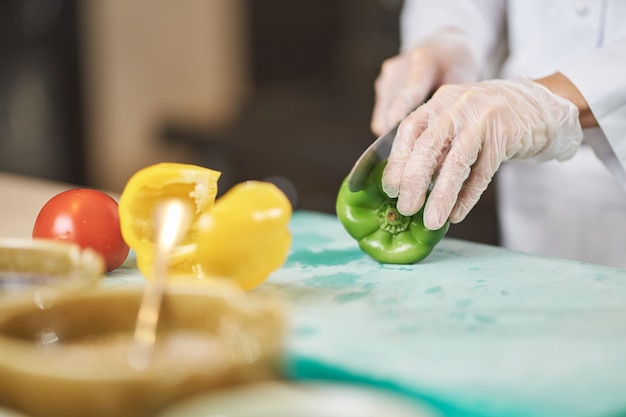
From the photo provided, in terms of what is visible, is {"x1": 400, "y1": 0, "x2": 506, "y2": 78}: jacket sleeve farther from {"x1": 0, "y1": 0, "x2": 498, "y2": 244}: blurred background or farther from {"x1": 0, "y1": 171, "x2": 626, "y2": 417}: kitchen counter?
{"x1": 0, "y1": 0, "x2": 498, "y2": 244}: blurred background

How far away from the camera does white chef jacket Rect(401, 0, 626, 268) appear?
1855mm

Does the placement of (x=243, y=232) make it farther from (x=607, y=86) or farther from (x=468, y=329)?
(x=607, y=86)

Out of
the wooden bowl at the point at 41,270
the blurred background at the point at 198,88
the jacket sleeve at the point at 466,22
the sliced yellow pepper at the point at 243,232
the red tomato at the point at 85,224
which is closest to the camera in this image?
the wooden bowl at the point at 41,270

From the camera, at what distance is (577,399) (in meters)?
0.88

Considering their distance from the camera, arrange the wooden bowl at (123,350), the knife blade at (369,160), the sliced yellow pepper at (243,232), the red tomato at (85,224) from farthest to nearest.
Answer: the knife blade at (369,160) < the red tomato at (85,224) < the sliced yellow pepper at (243,232) < the wooden bowl at (123,350)

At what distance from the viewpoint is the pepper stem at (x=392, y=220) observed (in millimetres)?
1422

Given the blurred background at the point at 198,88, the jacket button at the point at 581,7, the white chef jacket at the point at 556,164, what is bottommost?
the blurred background at the point at 198,88

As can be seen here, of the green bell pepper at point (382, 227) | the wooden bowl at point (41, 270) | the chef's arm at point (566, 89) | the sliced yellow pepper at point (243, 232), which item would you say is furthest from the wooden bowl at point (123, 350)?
the chef's arm at point (566, 89)

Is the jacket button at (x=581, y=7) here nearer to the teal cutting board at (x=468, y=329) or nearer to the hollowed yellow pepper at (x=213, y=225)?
the teal cutting board at (x=468, y=329)

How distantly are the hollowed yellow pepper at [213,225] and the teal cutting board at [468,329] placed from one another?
84 millimetres

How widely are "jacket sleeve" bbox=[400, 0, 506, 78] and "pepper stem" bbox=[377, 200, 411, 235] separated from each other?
0.75m

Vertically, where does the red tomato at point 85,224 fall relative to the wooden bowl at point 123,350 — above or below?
below

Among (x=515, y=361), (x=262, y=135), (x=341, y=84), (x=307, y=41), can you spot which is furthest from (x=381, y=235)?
(x=307, y=41)

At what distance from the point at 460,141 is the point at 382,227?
7.5 inches
